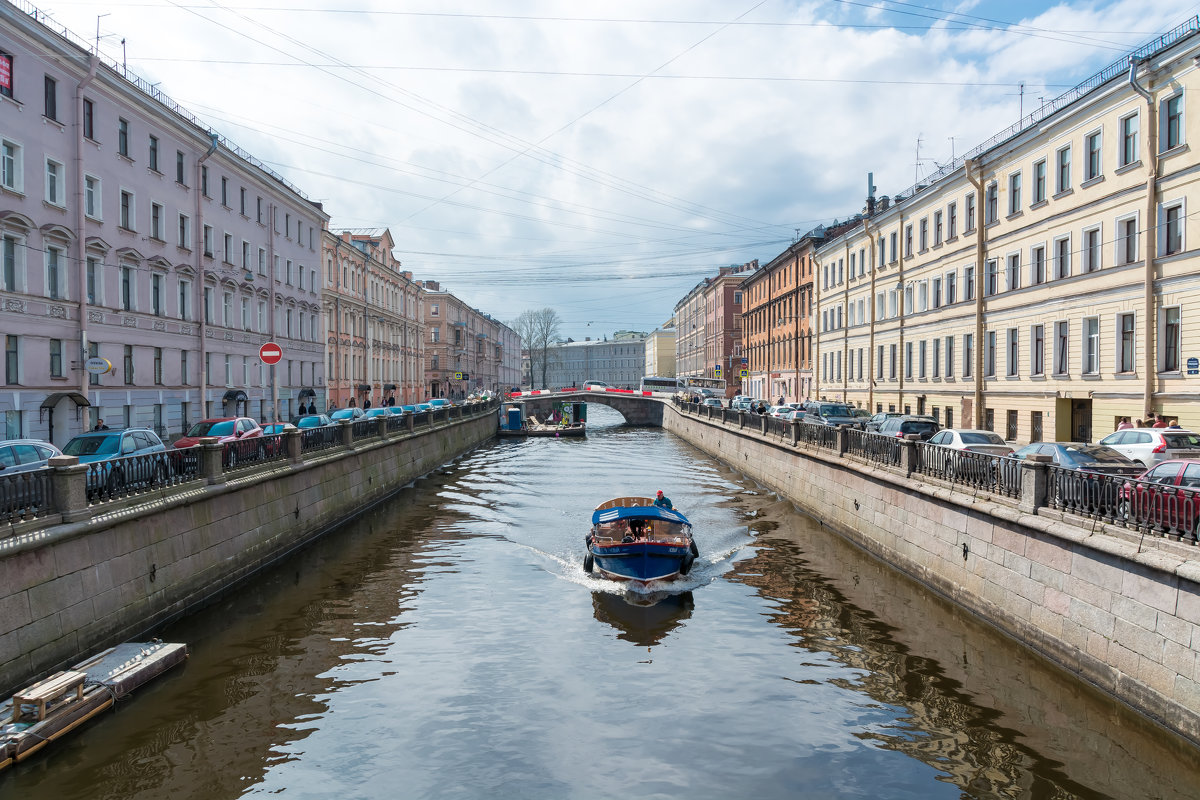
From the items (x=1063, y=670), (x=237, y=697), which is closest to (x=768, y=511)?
(x=1063, y=670)

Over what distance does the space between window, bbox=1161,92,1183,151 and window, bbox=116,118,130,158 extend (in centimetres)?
3206

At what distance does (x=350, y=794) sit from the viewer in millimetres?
8602

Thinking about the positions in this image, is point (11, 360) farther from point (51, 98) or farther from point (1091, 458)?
point (1091, 458)

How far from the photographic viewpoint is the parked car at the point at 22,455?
13.3m

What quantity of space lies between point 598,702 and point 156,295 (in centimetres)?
2699

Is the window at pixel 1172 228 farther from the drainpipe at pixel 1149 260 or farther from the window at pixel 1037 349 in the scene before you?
the window at pixel 1037 349

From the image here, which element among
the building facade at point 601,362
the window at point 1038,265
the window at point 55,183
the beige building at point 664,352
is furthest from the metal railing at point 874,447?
the building facade at point 601,362

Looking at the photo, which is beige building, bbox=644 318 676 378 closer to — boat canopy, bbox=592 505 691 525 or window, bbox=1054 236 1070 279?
window, bbox=1054 236 1070 279

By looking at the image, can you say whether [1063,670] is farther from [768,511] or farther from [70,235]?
[70,235]

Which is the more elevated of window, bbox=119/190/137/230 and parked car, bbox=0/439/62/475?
window, bbox=119/190/137/230

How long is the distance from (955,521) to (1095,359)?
14128 millimetres

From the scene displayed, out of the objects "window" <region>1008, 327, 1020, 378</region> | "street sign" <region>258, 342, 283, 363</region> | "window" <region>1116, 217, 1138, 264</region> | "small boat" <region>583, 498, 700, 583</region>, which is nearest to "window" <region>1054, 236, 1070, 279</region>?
"window" <region>1116, 217, 1138, 264</region>

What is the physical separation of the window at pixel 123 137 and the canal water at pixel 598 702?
1807 cm

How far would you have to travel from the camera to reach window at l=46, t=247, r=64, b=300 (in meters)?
24.5
